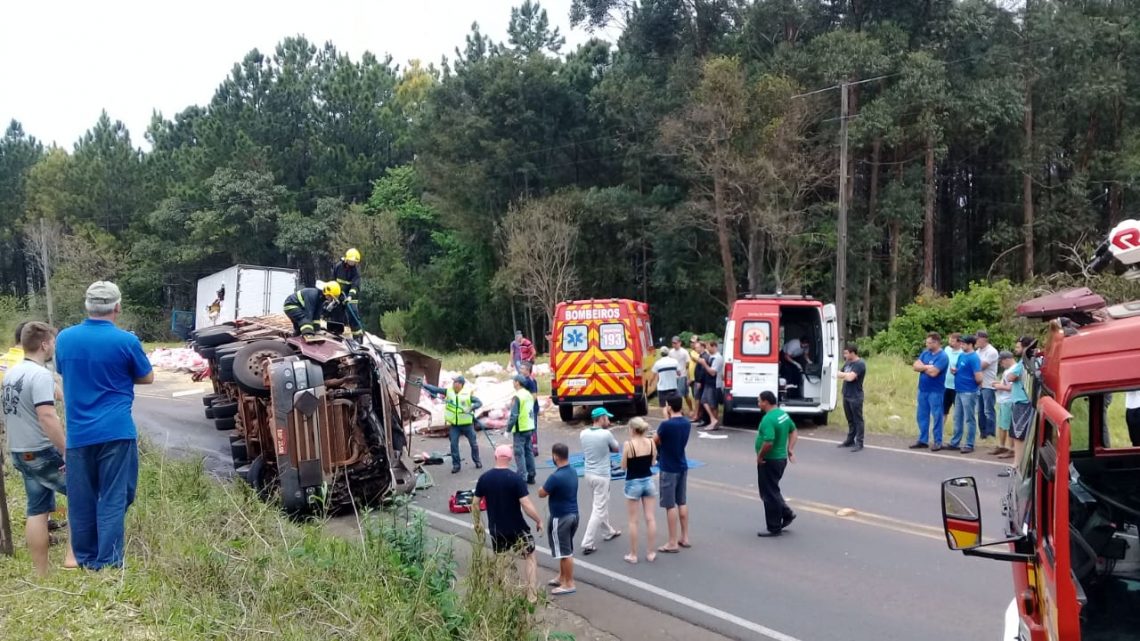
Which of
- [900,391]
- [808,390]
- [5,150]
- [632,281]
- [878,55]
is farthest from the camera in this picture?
[5,150]

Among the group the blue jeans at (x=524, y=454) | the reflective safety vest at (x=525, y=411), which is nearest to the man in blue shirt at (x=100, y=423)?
the reflective safety vest at (x=525, y=411)

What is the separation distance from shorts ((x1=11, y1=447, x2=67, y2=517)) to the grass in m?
0.35

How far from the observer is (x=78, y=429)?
4.73m

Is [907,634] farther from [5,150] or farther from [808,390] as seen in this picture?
[5,150]

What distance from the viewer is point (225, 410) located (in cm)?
1121

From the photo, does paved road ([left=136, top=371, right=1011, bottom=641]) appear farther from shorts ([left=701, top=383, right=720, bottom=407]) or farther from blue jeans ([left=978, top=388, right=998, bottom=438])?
shorts ([left=701, top=383, right=720, bottom=407])

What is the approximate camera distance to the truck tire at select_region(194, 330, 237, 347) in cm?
1131

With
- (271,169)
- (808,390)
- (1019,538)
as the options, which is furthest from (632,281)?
(1019,538)

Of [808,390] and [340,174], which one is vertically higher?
[340,174]

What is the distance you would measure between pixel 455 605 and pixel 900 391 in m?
15.0

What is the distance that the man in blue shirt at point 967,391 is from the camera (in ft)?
40.4

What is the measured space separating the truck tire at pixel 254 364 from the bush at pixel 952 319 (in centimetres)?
1943

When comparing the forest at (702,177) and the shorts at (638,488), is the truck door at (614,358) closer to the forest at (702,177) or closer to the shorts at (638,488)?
the shorts at (638,488)

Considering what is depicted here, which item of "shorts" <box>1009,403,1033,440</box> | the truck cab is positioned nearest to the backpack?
"shorts" <box>1009,403,1033,440</box>
